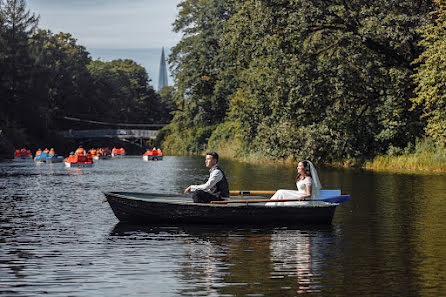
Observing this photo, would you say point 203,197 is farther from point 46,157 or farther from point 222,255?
point 46,157

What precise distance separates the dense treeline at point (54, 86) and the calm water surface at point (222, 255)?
2068 inches

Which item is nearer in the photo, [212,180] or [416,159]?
[212,180]

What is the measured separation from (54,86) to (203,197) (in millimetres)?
90741

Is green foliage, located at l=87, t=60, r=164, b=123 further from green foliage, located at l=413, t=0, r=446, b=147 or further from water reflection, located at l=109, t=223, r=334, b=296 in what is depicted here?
water reflection, located at l=109, t=223, r=334, b=296

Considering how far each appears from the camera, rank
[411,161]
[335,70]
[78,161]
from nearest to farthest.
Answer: [335,70] < [411,161] < [78,161]

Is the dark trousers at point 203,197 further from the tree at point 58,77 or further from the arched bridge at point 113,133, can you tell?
the arched bridge at point 113,133

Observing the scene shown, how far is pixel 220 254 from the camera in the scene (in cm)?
1198

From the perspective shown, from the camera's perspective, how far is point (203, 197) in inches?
Result: 623

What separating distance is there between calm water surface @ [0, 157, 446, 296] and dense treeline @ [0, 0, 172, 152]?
172 feet

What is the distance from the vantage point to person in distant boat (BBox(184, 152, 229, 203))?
15.7 metres

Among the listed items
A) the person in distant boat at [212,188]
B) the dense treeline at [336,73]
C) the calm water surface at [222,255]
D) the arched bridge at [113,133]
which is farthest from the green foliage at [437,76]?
the arched bridge at [113,133]

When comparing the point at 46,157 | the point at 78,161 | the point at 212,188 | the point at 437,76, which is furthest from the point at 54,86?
the point at 212,188

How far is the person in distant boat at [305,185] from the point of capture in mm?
15727

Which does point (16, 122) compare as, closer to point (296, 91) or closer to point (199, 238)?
point (296, 91)
